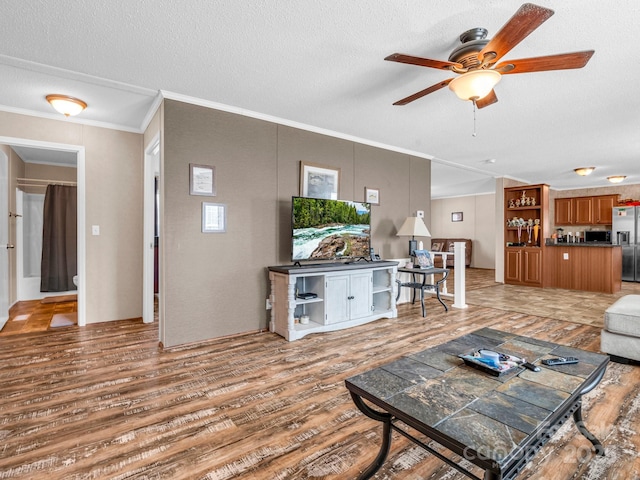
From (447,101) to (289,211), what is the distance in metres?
2.09

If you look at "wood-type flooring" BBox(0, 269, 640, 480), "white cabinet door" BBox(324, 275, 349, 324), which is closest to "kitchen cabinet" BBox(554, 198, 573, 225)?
"wood-type flooring" BBox(0, 269, 640, 480)

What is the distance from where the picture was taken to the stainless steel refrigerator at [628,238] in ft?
24.9

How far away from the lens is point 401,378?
1.49 m

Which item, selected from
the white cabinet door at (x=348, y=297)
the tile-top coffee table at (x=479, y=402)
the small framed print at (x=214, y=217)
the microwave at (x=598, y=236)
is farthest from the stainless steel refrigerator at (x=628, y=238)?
the small framed print at (x=214, y=217)

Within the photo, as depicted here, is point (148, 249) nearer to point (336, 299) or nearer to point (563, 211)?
point (336, 299)

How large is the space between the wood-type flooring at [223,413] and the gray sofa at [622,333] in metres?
0.13

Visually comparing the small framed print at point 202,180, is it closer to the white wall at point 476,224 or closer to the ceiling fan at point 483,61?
the ceiling fan at point 483,61

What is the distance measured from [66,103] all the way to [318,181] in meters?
2.72

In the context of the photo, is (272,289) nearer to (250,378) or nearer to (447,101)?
(250,378)

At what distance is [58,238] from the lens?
5.36 metres

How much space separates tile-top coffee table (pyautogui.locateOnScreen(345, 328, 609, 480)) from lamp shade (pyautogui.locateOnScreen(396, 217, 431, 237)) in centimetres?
293

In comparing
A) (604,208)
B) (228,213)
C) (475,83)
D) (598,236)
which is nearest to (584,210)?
(604,208)

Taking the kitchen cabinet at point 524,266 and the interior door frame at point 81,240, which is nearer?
the interior door frame at point 81,240

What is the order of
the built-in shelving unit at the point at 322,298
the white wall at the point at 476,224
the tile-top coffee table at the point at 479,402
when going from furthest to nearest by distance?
the white wall at the point at 476,224 → the built-in shelving unit at the point at 322,298 → the tile-top coffee table at the point at 479,402
